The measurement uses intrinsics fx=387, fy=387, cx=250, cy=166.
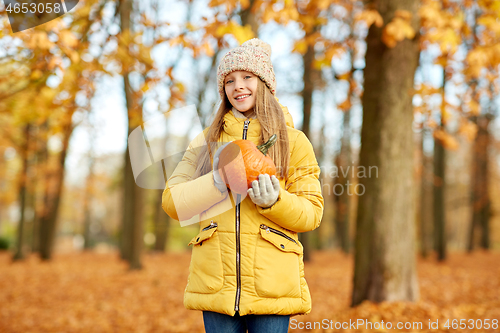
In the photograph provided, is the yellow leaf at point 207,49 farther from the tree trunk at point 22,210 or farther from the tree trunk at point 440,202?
the tree trunk at point 22,210

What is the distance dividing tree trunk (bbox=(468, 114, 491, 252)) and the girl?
57.4 ft

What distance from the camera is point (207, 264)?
1.84m


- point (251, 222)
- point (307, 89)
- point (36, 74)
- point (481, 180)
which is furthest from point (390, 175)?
point (481, 180)

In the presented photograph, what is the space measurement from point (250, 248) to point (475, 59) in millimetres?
4774

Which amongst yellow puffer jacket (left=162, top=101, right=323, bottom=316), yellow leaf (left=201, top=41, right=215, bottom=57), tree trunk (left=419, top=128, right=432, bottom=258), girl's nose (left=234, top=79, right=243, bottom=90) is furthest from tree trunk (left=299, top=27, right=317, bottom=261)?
yellow puffer jacket (left=162, top=101, right=323, bottom=316)

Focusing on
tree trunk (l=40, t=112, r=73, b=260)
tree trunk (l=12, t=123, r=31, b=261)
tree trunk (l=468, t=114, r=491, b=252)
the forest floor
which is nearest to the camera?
the forest floor

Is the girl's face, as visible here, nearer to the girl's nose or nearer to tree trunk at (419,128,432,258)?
the girl's nose

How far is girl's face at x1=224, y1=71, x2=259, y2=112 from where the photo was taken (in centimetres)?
201

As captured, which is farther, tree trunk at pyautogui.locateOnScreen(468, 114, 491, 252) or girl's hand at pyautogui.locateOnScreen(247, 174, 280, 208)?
tree trunk at pyautogui.locateOnScreen(468, 114, 491, 252)

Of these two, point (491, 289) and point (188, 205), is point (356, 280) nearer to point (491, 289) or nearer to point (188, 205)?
point (491, 289)

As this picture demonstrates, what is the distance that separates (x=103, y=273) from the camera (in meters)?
10.7

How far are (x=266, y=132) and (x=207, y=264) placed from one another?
2.28 feet

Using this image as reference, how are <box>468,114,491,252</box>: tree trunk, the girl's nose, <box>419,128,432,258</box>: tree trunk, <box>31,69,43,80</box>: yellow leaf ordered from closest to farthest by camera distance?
the girl's nose < <box>31,69,43,80</box>: yellow leaf < <box>419,128,432,258</box>: tree trunk < <box>468,114,491,252</box>: tree trunk


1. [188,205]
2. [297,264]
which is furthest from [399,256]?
[188,205]
